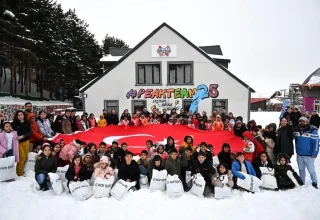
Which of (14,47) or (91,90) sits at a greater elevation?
(14,47)

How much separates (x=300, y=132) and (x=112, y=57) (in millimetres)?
18134

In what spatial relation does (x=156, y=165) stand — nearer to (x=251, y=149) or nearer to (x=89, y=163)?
(x=89, y=163)

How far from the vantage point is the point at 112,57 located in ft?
70.5

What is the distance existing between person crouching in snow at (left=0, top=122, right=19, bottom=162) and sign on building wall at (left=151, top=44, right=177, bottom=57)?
1311cm

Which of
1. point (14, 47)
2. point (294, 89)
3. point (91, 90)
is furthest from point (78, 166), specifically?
point (294, 89)

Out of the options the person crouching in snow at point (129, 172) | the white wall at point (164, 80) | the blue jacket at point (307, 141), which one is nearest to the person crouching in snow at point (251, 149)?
the blue jacket at point (307, 141)

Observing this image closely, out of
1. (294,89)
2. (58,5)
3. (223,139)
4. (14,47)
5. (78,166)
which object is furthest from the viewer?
(58,5)

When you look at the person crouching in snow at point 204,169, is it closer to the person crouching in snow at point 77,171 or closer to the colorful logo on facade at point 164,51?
the person crouching in snow at point 77,171

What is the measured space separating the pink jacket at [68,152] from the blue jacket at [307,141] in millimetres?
5948

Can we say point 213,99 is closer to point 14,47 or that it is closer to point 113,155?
point 113,155

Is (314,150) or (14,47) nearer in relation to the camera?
(314,150)

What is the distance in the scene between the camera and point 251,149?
20.5 feet

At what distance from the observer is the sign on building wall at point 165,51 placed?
59.4 feet

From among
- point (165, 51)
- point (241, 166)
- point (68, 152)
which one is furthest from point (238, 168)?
point (165, 51)
